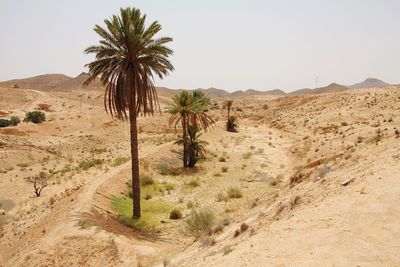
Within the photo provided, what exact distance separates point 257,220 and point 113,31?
32.9ft

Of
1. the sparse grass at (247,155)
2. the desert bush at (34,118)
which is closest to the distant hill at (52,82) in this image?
the desert bush at (34,118)

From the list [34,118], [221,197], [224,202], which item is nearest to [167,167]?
[221,197]

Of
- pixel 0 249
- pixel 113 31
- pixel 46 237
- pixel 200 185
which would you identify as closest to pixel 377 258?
pixel 46 237

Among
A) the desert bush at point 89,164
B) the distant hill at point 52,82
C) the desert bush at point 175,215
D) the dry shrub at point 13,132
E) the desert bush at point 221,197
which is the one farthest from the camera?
the distant hill at point 52,82

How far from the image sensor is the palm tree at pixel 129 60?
15.4 metres

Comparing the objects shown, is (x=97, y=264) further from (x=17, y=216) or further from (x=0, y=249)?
(x=17, y=216)

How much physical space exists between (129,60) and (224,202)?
350 inches

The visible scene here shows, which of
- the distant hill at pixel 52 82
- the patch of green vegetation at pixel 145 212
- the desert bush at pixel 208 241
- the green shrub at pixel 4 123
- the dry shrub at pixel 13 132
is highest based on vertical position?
the distant hill at pixel 52 82

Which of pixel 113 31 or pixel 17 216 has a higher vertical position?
pixel 113 31

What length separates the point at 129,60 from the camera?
1550 cm

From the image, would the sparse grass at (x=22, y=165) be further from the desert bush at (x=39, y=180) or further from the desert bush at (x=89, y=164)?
the desert bush at (x=89, y=164)

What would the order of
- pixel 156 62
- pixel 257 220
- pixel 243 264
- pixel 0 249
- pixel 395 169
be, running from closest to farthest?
1. pixel 243 264
2. pixel 395 169
3. pixel 257 220
4. pixel 0 249
5. pixel 156 62

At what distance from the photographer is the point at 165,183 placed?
23781mm

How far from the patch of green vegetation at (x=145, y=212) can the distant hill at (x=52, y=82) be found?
10699 centimetres
